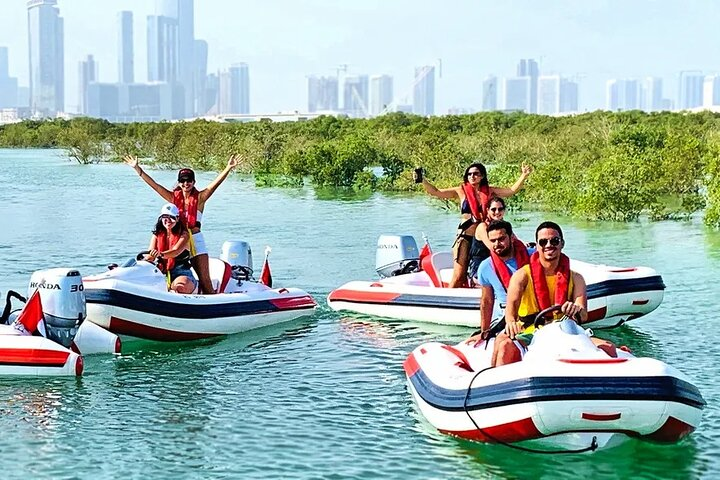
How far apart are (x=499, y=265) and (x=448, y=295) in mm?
2905

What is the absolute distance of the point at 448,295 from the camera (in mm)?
9453

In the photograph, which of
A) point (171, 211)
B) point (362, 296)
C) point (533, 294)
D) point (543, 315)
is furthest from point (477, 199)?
point (543, 315)

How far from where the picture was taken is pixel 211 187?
9.30 metres

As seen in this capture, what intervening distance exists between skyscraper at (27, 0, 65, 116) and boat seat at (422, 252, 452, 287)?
15341 centimetres

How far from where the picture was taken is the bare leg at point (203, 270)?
356 inches

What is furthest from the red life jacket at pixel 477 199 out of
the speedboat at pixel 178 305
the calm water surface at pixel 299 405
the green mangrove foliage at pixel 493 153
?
the green mangrove foliage at pixel 493 153

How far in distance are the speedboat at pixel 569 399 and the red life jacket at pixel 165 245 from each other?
346cm

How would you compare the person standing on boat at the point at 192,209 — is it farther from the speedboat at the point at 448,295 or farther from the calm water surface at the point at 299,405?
the speedboat at the point at 448,295

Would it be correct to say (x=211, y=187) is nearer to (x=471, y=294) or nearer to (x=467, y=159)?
(x=471, y=294)

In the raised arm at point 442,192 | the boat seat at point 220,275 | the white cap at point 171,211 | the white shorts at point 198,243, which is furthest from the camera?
the boat seat at point 220,275

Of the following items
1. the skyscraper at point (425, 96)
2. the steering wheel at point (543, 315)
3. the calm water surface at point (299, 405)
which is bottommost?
the calm water surface at point (299, 405)

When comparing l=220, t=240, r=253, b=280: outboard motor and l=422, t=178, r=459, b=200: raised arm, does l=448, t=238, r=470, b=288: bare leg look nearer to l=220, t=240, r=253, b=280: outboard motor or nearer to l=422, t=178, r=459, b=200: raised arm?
l=422, t=178, r=459, b=200: raised arm

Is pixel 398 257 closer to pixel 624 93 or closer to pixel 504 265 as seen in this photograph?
pixel 504 265

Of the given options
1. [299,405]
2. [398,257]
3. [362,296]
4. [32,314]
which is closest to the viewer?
[299,405]
